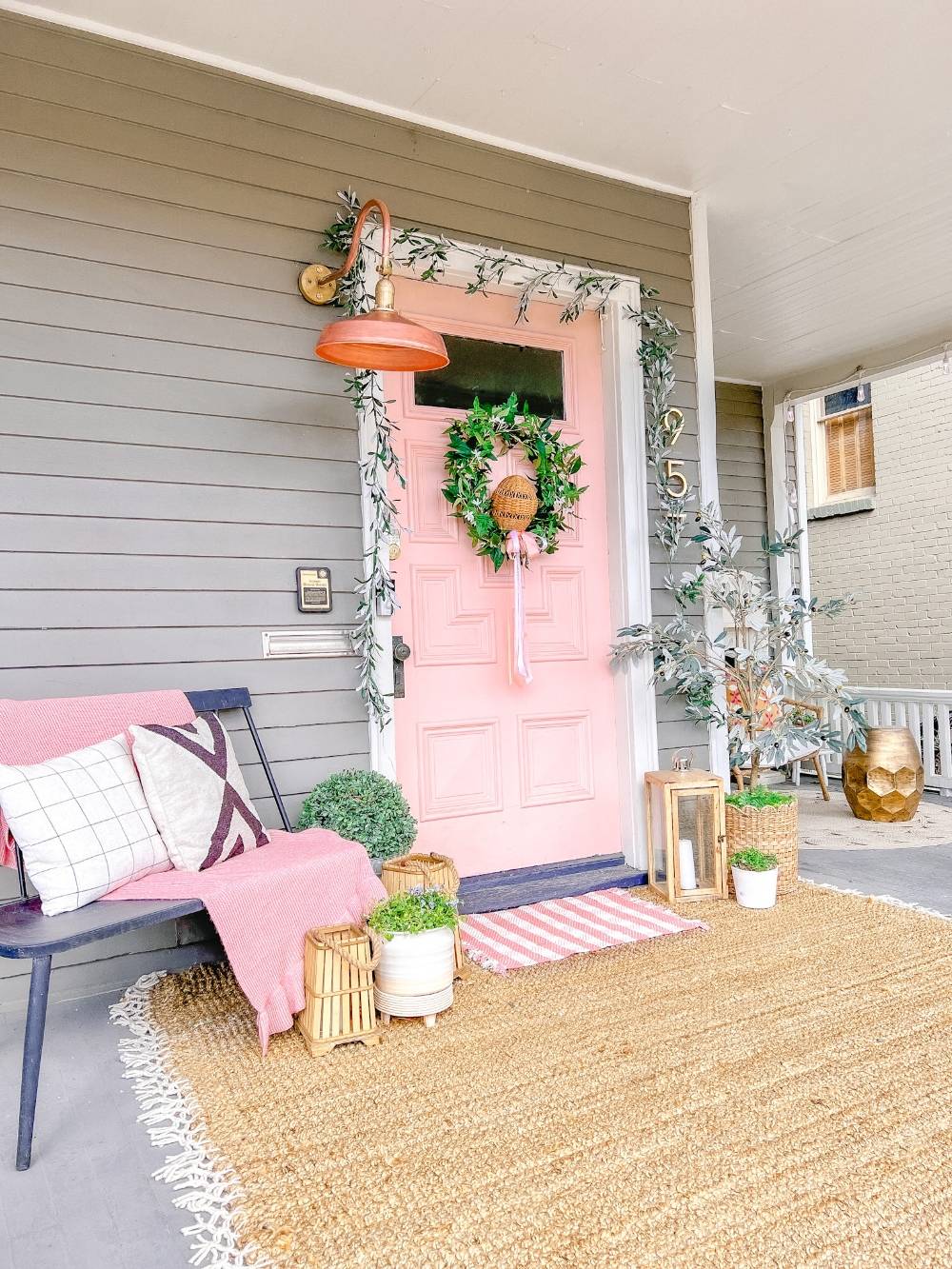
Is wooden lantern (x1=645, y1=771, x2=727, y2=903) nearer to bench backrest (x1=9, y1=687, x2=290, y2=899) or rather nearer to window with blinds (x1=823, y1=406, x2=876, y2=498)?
bench backrest (x1=9, y1=687, x2=290, y2=899)

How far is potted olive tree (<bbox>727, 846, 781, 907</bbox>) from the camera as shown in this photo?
3.13m

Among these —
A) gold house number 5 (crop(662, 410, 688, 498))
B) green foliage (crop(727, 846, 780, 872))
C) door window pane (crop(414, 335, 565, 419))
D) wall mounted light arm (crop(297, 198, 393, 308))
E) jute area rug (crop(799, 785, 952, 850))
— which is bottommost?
jute area rug (crop(799, 785, 952, 850))

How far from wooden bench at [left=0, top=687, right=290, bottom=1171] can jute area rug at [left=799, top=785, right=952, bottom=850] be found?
130 inches

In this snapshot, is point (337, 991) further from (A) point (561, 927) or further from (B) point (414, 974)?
(A) point (561, 927)

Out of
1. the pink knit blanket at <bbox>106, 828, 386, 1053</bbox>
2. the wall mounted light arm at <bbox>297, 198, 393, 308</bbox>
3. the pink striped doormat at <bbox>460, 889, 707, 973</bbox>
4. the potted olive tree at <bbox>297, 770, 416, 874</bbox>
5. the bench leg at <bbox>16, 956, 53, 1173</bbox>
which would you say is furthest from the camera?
the wall mounted light arm at <bbox>297, 198, 393, 308</bbox>

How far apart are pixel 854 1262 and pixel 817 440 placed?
7812 millimetres

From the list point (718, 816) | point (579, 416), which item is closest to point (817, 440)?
point (579, 416)

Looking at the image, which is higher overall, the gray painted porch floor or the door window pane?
the door window pane

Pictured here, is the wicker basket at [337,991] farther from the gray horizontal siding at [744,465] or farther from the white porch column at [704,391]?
the gray horizontal siding at [744,465]

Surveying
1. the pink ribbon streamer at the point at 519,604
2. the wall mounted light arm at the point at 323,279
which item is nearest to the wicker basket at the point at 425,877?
the pink ribbon streamer at the point at 519,604

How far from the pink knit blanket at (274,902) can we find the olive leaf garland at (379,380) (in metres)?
0.76

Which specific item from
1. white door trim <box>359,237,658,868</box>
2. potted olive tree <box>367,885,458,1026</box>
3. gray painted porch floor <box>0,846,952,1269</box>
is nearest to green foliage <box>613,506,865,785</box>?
white door trim <box>359,237,658,868</box>

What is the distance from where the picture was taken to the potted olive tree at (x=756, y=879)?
10.3ft

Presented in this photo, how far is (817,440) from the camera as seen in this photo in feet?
26.8
